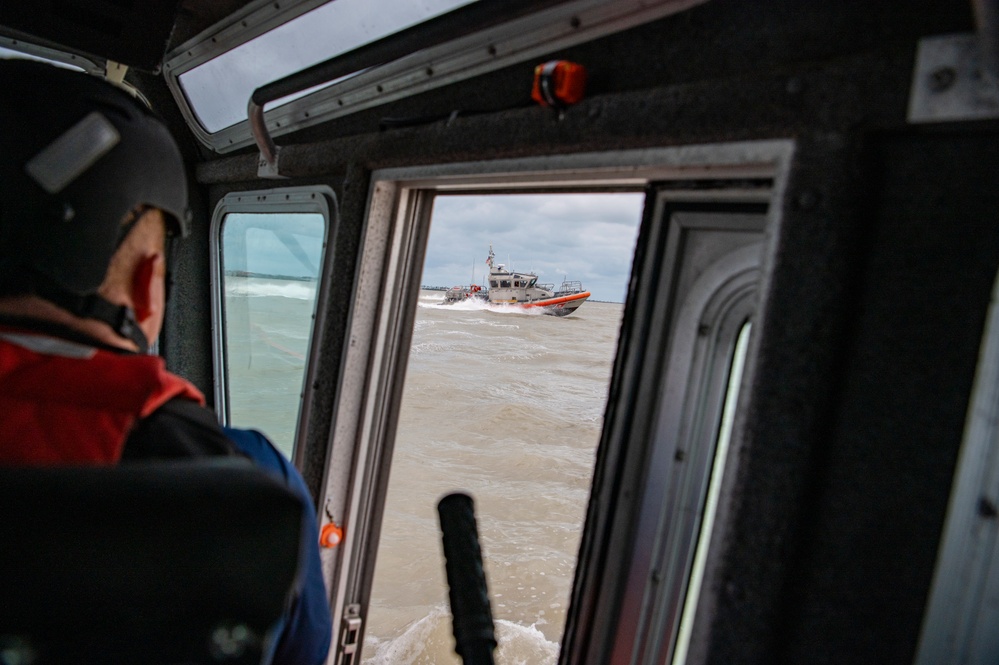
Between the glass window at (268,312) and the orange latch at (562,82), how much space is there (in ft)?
4.74

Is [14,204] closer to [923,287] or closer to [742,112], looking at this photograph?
[742,112]

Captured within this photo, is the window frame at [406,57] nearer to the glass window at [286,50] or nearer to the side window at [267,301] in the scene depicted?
the glass window at [286,50]

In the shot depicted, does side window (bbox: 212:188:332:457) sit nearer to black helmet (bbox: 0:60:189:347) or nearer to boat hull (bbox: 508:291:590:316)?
black helmet (bbox: 0:60:189:347)

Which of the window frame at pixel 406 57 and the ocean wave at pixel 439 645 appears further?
the ocean wave at pixel 439 645

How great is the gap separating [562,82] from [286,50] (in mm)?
1602

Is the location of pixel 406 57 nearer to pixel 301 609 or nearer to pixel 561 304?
pixel 301 609

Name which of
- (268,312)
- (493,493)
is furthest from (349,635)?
(493,493)

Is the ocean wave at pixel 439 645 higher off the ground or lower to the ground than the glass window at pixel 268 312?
lower

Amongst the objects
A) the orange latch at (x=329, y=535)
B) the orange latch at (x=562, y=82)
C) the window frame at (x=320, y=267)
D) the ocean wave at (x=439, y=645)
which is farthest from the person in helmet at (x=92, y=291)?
the ocean wave at (x=439, y=645)

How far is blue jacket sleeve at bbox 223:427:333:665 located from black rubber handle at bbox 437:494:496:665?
296 millimetres

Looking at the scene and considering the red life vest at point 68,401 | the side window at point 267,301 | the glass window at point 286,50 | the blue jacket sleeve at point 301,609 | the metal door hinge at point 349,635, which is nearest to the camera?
the red life vest at point 68,401

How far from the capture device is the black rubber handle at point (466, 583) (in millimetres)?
1026

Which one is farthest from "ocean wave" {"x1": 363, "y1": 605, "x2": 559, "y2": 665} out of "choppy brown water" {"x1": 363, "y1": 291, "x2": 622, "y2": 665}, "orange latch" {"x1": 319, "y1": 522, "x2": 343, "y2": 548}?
"orange latch" {"x1": 319, "y1": 522, "x2": 343, "y2": 548}

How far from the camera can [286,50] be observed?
2.43 m
